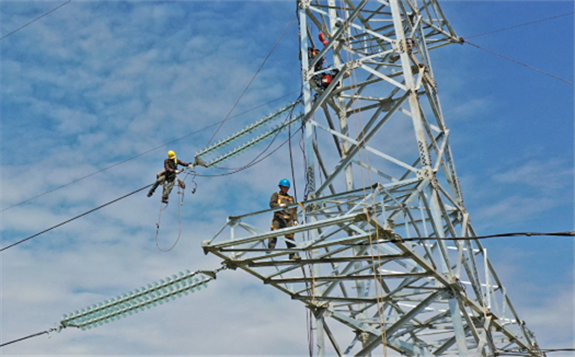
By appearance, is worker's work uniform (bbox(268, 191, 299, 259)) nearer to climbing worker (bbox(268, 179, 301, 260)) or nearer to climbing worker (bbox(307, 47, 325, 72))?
climbing worker (bbox(268, 179, 301, 260))

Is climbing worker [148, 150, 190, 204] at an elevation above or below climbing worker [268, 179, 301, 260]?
above

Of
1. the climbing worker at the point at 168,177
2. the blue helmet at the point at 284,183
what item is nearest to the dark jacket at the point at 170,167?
the climbing worker at the point at 168,177

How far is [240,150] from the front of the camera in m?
19.2

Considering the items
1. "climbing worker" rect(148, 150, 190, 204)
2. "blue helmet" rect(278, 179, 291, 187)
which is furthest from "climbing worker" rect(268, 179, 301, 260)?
"climbing worker" rect(148, 150, 190, 204)

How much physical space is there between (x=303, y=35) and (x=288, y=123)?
8.94 ft

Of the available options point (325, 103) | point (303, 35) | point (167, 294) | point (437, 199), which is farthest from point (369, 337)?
point (303, 35)

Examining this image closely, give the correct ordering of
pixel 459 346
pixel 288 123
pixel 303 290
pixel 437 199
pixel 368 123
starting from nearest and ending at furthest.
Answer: pixel 459 346 < pixel 437 199 < pixel 303 290 < pixel 368 123 < pixel 288 123

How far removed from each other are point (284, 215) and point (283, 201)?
3.46 ft

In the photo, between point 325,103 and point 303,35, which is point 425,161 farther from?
point 303,35

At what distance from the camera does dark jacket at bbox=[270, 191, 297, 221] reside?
1449cm

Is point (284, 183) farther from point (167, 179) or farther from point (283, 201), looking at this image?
point (167, 179)

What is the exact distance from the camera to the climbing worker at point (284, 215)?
1423cm

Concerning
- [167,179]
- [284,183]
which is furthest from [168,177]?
[284,183]

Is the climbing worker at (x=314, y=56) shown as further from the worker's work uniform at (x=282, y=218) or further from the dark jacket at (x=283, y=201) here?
the worker's work uniform at (x=282, y=218)
